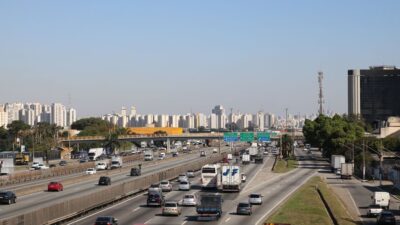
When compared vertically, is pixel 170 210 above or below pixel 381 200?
above

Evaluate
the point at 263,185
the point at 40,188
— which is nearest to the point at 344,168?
the point at 263,185

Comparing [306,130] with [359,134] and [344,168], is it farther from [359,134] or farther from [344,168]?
[344,168]

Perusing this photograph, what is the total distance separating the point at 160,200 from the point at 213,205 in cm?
940

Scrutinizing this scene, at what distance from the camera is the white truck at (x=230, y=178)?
7331 cm

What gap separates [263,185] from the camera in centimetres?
8812

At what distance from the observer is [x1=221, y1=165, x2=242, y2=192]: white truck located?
7331 centimetres

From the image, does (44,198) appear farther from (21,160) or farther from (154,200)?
(21,160)

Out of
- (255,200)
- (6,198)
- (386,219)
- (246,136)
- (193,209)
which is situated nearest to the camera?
(386,219)

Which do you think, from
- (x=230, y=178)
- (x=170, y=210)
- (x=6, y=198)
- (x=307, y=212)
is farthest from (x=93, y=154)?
(x=170, y=210)

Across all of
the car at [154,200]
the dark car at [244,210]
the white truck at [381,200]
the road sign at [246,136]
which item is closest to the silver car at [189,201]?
the car at [154,200]

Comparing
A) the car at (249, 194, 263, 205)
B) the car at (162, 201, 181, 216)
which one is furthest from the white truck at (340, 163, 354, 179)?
the car at (162, 201, 181, 216)

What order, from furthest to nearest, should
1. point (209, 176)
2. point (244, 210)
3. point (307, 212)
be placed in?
1. point (209, 176)
2. point (307, 212)
3. point (244, 210)

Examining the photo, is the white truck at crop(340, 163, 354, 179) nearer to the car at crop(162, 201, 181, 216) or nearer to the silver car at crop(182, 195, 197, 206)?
the silver car at crop(182, 195, 197, 206)

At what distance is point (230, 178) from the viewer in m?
73.8
